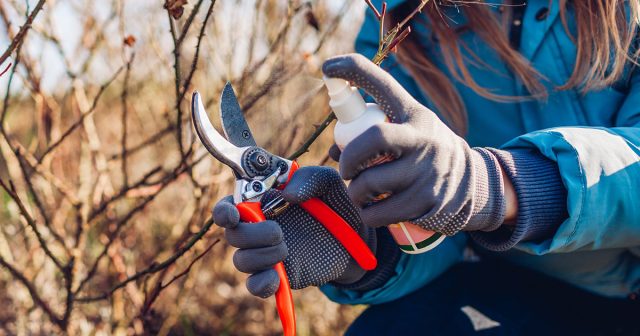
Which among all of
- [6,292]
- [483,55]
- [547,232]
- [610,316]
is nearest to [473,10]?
[483,55]

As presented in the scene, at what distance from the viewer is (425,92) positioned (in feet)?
5.16

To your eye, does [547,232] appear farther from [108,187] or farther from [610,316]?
[108,187]

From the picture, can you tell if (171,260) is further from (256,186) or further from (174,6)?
(174,6)

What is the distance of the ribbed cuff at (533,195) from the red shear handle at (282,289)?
1.23 ft

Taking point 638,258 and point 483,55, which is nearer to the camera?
point 638,258

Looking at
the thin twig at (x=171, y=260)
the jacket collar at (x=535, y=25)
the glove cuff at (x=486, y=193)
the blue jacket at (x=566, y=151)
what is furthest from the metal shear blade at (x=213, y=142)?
the jacket collar at (x=535, y=25)

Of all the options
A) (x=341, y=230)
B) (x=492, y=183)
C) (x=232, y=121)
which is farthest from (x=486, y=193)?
(x=232, y=121)

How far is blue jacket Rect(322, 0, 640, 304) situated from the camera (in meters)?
1.10

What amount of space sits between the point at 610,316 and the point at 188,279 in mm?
1193

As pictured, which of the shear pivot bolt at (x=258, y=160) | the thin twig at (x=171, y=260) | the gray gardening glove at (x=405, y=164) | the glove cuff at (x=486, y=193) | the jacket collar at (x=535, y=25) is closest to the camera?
the gray gardening glove at (x=405, y=164)

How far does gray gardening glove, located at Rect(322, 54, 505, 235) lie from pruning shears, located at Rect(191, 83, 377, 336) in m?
0.20

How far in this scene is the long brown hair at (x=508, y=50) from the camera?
1353mm

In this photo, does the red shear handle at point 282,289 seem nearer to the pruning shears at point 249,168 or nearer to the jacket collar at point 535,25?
the pruning shears at point 249,168

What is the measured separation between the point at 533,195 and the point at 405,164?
29cm
